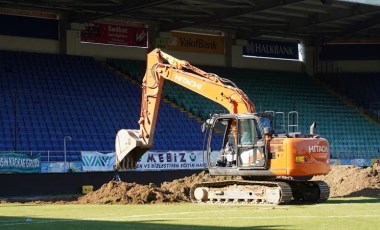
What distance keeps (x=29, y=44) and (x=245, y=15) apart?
39.5 feet

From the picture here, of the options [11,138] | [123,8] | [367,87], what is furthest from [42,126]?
[367,87]

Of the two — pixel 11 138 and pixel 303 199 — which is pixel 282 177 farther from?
pixel 11 138

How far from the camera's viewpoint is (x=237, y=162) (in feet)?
86.0

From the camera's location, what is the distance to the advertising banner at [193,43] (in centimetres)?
5038

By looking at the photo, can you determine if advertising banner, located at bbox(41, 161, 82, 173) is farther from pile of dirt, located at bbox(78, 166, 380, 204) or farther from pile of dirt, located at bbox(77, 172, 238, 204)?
pile of dirt, located at bbox(77, 172, 238, 204)

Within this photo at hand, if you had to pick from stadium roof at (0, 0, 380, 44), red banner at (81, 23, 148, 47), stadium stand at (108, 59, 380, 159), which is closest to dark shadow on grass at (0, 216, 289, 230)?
stadium roof at (0, 0, 380, 44)

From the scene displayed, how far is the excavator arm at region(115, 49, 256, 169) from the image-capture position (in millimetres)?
27406

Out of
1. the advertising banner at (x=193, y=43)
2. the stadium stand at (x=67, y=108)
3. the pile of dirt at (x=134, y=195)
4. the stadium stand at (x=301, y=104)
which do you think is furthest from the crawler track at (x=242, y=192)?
the advertising banner at (x=193, y=43)

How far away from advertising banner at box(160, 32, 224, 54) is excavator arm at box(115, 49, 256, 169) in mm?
20138

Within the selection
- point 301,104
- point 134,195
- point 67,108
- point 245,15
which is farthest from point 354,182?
point 301,104

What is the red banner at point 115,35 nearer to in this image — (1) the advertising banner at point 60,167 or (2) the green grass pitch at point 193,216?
(1) the advertising banner at point 60,167

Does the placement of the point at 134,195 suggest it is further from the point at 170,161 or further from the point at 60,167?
the point at 170,161

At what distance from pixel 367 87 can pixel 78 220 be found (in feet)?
130

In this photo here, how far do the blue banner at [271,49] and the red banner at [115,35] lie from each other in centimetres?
833
